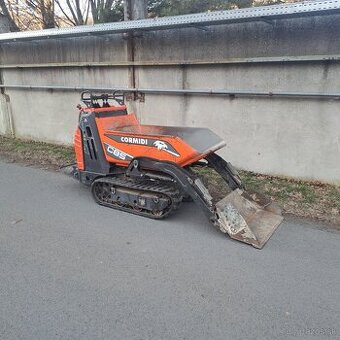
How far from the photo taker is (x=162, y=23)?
5.49 metres

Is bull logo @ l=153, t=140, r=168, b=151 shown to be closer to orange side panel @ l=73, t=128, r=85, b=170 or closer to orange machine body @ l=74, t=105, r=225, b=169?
orange machine body @ l=74, t=105, r=225, b=169

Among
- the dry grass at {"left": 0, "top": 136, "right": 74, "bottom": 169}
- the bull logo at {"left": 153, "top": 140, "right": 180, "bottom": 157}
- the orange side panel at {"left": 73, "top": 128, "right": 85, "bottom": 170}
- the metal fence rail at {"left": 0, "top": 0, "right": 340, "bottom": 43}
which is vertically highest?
the metal fence rail at {"left": 0, "top": 0, "right": 340, "bottom": 43}

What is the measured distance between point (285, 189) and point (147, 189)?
2.35 m

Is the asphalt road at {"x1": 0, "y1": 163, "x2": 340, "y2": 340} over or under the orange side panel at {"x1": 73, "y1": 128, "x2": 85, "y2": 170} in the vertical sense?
under

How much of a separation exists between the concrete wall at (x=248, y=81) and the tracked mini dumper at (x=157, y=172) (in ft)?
5.48

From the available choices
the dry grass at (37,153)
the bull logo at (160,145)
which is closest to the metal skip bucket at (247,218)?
the bull logo at (160,145)

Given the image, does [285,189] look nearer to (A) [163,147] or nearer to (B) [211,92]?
(B) [211,92]

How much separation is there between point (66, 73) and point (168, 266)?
6157mm

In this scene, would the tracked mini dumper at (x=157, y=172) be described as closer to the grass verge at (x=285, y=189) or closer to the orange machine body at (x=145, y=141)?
the orange machine body at (x=145, y=141)

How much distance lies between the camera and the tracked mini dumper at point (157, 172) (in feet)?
11.9

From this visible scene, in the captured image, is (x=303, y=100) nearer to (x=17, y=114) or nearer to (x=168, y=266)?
(x=168, y=266)

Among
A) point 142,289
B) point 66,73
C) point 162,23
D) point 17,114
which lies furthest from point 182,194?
point 17,114

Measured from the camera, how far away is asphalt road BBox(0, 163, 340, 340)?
2.33 metres

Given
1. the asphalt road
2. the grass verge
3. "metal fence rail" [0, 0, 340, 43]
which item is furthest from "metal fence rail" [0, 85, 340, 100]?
the asphalt road
